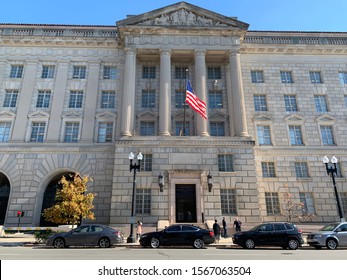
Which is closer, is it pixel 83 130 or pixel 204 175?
pixel 204 175

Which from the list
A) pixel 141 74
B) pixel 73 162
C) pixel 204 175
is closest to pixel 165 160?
pixel 204 175

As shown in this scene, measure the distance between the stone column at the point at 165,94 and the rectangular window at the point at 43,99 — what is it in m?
13.1

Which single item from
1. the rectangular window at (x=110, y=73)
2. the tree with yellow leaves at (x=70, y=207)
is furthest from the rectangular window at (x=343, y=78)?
the tree with yellow leaves at (x=70, y=207)

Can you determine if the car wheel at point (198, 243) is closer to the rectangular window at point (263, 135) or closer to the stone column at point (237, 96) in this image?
the stone column at point (237, 96)

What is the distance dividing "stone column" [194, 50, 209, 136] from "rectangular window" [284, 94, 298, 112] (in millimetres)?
10338

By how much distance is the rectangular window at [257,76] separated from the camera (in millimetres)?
32031

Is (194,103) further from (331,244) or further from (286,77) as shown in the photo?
(331,244)

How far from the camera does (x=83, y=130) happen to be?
93.6ft

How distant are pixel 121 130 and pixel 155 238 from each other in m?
13.8

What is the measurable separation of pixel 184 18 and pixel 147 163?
18575 millimetres

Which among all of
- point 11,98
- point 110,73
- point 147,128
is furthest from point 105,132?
point 11,98

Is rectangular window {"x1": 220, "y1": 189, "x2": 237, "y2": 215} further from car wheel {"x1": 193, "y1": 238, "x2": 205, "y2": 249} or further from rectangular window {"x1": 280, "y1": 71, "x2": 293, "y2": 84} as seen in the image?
rectangular window {"x1": 280, "y1": 71, "x2": 293, "y2": 84}

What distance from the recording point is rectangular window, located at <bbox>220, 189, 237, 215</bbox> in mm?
24670

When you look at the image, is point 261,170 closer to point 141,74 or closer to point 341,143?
point 341,143
